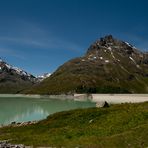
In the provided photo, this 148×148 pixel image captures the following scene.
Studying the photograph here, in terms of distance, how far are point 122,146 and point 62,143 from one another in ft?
21.4

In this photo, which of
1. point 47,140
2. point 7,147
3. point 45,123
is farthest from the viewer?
point 45,123

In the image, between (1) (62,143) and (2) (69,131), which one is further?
(2) (69,131)

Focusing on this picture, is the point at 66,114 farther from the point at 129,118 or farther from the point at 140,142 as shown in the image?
the point at 140,142

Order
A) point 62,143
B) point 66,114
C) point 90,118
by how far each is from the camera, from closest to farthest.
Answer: point 62,143, point 90,118, point 66,114

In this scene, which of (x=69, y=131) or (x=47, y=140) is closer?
(x=47, y=140)

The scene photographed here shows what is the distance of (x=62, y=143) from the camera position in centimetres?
3123

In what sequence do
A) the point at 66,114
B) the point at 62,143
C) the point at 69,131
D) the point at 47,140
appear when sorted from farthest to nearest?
the point at 66,114, the point at 69,131, the point at 47,140, the point at 62,143

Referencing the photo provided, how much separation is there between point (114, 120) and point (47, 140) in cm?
966

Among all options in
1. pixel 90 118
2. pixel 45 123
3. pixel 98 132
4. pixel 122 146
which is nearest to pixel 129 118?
pixel 98 132

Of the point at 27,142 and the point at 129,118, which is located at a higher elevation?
the point at 129,118

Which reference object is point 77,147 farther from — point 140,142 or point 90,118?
point 90,118

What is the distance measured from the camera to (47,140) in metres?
33.3

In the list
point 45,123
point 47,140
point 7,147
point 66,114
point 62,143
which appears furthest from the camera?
point 66,114

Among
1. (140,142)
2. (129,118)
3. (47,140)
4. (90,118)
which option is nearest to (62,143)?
(47,140)
